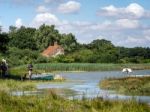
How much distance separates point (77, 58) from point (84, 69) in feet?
100

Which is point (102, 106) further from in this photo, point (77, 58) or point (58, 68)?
point (77, 58)

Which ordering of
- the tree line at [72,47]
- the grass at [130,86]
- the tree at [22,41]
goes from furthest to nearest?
the tree at [22,41] < the tree line at [72,47] < the grass at [130,86]

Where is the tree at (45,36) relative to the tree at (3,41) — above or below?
above

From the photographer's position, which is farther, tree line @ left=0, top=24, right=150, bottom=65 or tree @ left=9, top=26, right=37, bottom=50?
tree @ left=9, top=26, right=37, bottom=50

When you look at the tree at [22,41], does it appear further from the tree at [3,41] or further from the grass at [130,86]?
the grass at [130,86]

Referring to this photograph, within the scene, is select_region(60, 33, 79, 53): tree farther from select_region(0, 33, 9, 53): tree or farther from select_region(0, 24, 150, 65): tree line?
select_region(0, 33, 9, 53): tree

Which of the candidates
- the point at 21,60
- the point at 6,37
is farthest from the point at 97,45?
the point at 6,37

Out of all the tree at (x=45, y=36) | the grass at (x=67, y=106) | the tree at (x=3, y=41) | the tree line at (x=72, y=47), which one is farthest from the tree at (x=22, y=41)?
the grass at (x=67, y=106)

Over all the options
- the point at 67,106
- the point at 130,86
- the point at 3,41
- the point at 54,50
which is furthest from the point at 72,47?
the point at 67,106

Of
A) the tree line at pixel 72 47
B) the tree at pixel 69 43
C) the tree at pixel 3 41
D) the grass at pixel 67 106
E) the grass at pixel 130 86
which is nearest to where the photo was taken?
the grass at pixel 67 106

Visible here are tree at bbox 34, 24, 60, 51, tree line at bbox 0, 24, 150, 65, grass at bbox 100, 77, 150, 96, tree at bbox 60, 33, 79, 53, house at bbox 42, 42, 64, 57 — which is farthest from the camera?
tree at bbox 34, 24, 60, 51

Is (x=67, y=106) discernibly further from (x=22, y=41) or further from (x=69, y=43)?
(x=69, y=43)

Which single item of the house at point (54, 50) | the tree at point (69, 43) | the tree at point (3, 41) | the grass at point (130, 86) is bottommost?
the grass at point (130, 86)

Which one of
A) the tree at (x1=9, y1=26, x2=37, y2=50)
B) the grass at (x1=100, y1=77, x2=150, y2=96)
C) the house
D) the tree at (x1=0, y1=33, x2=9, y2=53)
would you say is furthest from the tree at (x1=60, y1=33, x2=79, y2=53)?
the grass at (x1=100, y1=77, x2=150, y2=96)
